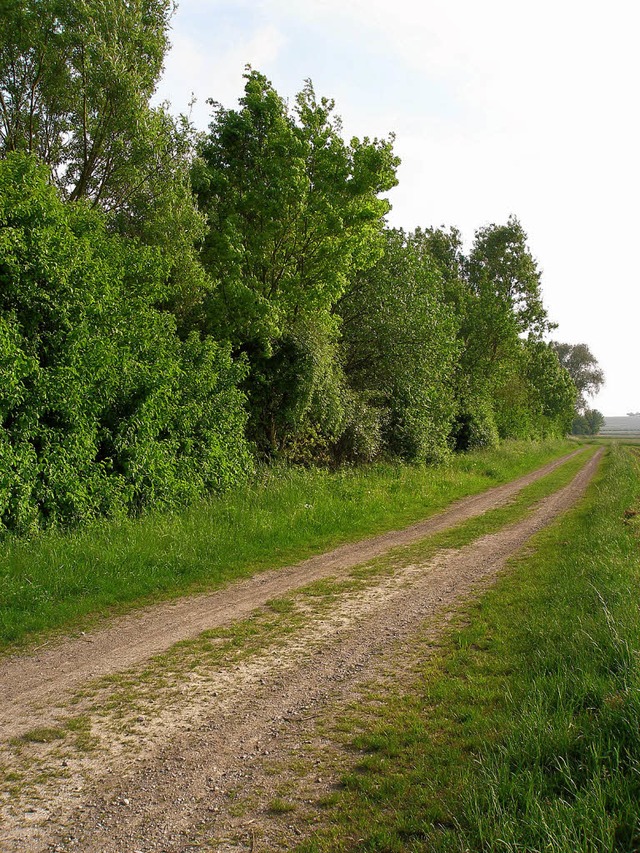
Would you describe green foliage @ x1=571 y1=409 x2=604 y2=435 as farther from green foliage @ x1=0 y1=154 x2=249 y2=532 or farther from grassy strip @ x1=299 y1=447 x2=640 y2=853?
grassy strip @ x1=299 y1=447 x2=640 y2=853

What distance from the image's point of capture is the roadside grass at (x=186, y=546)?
280 inches

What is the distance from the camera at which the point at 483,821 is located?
2.88 meters

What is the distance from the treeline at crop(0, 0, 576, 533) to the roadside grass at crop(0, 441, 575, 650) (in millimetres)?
880

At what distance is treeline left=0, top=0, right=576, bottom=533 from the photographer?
958 centimetres

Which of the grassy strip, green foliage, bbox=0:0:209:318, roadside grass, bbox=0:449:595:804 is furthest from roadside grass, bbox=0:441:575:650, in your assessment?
green foliage, bbox=0:0:209:318

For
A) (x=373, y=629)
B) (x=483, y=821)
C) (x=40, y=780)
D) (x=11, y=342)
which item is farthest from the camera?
(x=11, y=342)

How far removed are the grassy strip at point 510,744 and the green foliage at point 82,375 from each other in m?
6.78

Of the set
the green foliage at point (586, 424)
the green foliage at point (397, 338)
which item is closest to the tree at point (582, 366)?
the green foliage at point (586, 424)

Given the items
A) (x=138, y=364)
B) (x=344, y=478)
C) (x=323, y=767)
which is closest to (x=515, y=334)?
(x=344, y=478)

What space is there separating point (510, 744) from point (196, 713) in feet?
7.96

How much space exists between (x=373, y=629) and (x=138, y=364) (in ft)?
24.7

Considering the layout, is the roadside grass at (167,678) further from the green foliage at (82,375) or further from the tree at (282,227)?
the tree at (282,227)

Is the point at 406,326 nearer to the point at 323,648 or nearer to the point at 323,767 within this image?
the point at 323,648

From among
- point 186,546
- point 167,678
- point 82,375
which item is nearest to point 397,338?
point 82,375
